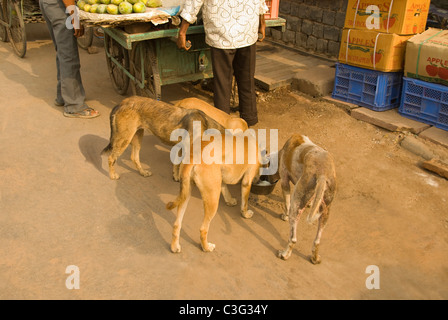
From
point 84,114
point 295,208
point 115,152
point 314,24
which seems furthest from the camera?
point 314,24

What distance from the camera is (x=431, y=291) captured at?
3287 millimetres

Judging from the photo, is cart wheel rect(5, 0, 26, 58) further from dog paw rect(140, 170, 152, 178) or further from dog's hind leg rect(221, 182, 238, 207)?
dog's hind leg rect(221, 182, 238, 207)

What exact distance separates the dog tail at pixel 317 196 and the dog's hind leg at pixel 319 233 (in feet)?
0.38

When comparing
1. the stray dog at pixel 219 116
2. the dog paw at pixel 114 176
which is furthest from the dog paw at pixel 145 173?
the stray dog at pixel 219 116

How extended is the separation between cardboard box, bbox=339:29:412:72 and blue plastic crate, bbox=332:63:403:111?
4.9 inches

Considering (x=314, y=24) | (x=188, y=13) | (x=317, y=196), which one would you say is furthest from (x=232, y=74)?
(x=314, y=24)

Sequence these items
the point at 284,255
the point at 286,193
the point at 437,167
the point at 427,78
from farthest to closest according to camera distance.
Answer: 1. the point at 427,78
2. the point at 437,167
3. the point at 286,193
4. the point at 284,255

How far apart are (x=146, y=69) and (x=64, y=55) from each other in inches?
48.8

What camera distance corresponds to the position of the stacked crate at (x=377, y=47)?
5535 mm

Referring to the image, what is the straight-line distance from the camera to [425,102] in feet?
18.2

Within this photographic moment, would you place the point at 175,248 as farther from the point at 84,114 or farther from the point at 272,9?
the point at 272,9

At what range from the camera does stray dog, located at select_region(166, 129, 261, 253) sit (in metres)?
3.40

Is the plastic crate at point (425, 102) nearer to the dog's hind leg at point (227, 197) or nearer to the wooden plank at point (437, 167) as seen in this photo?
the wooden plank at point (437, 167)

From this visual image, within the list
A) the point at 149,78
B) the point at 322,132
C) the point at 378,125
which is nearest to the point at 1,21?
the point at 149,78
